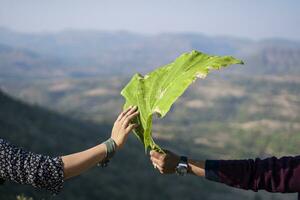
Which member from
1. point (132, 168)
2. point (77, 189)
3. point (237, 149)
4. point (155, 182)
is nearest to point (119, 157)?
point (132, 168)

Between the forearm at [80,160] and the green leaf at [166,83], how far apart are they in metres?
0.33

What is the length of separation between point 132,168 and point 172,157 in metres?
59.3

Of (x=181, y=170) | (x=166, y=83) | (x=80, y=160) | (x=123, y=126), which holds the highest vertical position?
(x=166, y=83)

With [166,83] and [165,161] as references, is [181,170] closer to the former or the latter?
[165,161]

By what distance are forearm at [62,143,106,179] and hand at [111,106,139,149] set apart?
0.15 metres

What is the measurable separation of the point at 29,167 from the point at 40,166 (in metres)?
0.07

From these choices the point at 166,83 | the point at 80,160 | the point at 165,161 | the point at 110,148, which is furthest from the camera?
the point at 165,161

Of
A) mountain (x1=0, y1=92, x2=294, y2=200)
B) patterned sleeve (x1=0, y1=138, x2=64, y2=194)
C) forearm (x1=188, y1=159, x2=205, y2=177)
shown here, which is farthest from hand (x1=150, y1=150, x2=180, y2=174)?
mountain (x1=0, y1=92, x2=294, y2=200)

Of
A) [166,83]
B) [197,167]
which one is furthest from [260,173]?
[166,83]

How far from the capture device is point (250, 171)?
360 centimetres

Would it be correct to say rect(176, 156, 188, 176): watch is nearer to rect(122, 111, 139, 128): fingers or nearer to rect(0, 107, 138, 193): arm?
rect(122, 111, 139, 128): fingers

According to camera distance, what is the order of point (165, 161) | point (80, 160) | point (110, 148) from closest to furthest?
1. point (80, 160)
2. point (110, 148)
3. point (165, 161)

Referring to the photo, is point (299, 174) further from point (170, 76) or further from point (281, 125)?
point (281, 125)

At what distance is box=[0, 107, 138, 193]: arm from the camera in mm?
3178
